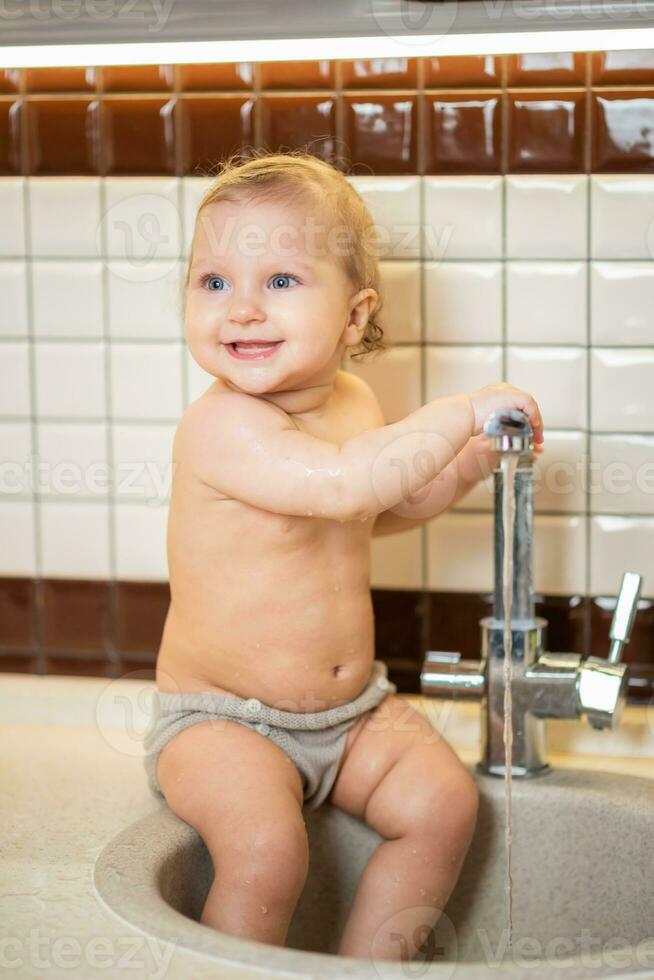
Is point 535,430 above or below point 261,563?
above

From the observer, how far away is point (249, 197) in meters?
0.98

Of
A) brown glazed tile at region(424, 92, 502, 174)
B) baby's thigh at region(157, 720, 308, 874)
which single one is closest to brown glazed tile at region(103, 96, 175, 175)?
brown glazed tile at region(424, 92, 502, 174)

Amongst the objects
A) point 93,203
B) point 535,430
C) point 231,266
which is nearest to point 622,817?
point 535,430

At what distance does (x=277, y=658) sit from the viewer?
3.31 feet

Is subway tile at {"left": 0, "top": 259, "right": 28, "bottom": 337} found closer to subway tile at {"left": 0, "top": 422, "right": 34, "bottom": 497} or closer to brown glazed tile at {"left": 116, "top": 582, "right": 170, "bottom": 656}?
subway tile at {"left": 0, "top": 422, "right": 34, "bottom": 497}

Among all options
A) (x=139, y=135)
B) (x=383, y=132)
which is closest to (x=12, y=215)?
(x=139, y=135)

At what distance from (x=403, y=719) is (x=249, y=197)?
18.2 inches

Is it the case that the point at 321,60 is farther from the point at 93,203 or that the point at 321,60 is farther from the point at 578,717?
the point at 578,717

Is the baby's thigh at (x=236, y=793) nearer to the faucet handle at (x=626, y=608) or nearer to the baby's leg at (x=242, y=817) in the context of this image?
the baby's leg at (x=242, y=817)

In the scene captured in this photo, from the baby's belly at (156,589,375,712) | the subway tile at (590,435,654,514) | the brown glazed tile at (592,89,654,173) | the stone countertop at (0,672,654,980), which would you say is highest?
the brown glazed tile at (592,89,654,173)

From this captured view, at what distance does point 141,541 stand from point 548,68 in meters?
0.62

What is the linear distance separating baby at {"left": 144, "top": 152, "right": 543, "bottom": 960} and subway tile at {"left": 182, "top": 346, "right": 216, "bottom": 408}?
22cm

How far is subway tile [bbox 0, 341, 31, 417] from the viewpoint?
129 centimetres

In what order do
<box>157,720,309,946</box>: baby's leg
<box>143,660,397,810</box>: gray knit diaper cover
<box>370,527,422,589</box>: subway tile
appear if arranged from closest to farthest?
1. <box>157,720,309,946</box>: baby's leg
2. <box>143,660,397,810</box>: gray knit diaper cover
3. <box>370,527,422,589</box>: subway tile
